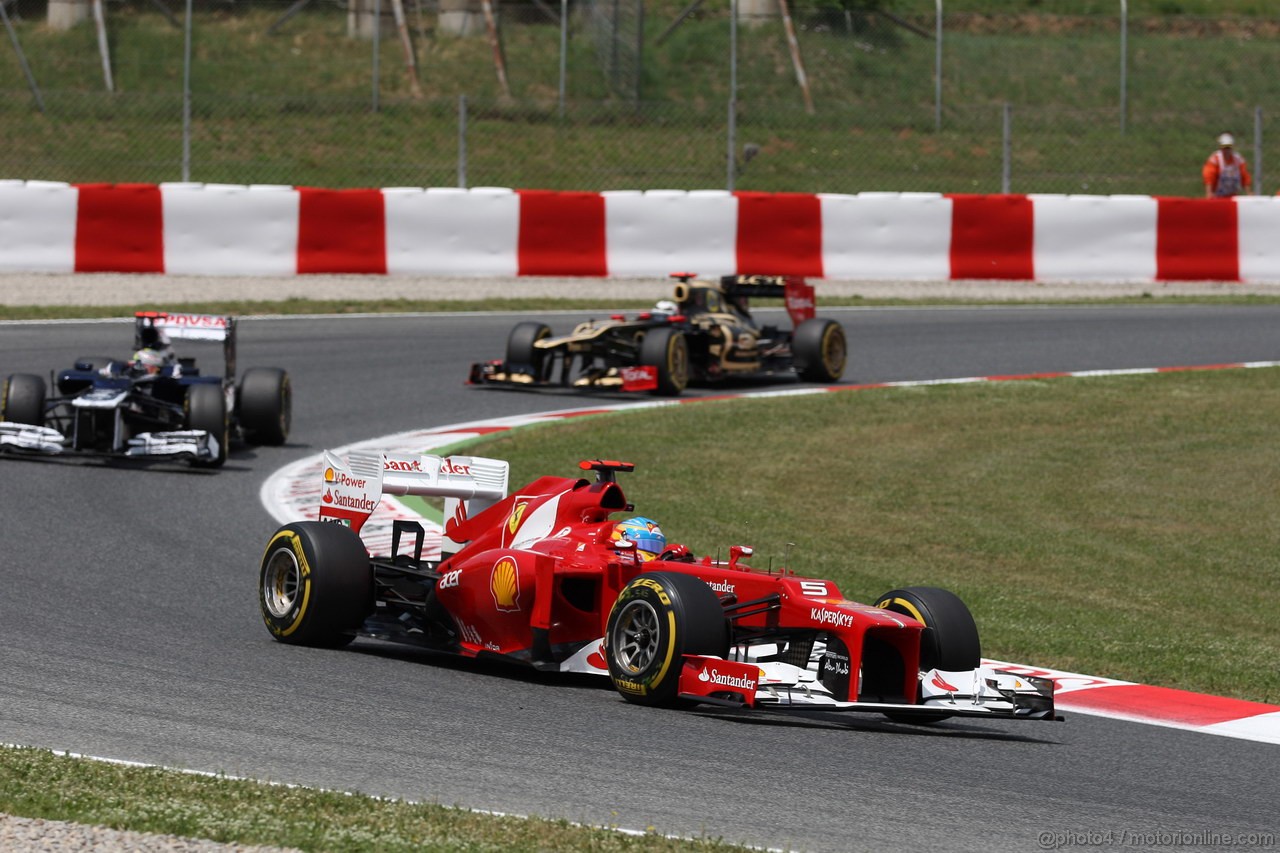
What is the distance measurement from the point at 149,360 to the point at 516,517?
651cm

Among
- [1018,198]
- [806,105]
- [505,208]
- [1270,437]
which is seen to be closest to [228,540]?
[1270,437]

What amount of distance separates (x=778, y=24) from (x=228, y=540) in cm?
2017

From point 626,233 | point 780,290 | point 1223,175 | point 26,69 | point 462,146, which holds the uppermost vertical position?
point 26,69

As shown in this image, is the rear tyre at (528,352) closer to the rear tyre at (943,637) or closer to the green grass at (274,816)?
the rear tyre at (943,637)

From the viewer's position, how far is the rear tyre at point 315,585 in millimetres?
8453

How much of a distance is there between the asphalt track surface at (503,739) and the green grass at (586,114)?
14.9 m

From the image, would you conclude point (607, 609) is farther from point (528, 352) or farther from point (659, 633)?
point (528, 352)

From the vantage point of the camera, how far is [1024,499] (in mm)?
12930

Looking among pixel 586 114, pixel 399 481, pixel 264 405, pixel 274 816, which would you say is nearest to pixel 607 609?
pixel 399 481

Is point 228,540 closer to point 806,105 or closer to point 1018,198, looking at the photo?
point 1018,198

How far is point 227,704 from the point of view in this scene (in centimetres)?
720

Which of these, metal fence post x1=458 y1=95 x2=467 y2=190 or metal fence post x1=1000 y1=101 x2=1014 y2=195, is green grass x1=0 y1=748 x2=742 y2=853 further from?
metal fence post x1=1000 y1=101 x2=1014 y2=195

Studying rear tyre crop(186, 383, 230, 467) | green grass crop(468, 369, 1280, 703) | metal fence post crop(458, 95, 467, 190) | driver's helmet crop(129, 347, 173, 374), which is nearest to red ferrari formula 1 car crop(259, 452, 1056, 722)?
green grass crop(468, 369, 1280, 703)

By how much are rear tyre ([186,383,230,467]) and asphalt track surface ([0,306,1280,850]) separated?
2.00m
